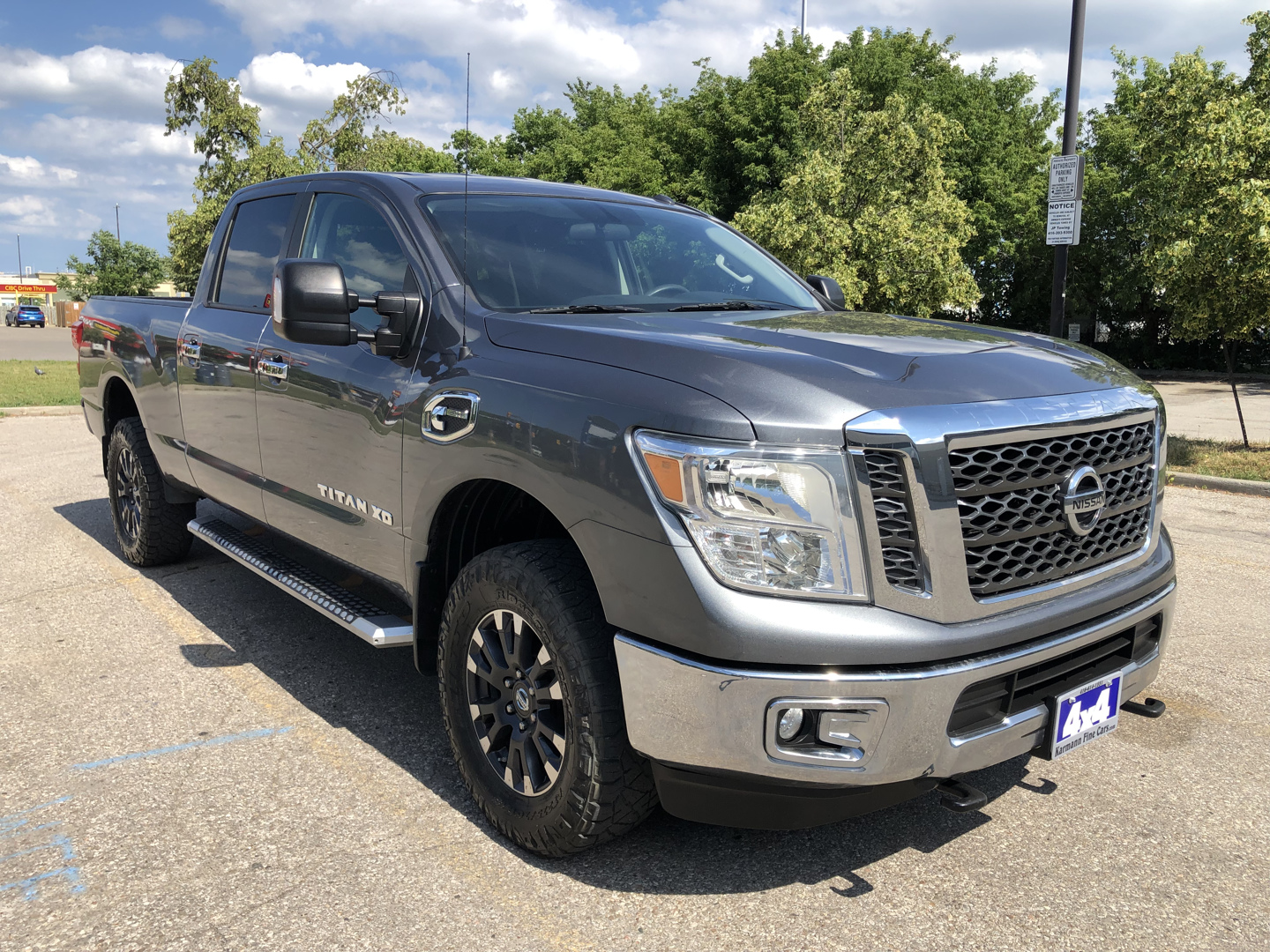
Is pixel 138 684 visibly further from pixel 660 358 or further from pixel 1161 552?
pixel 1161 552

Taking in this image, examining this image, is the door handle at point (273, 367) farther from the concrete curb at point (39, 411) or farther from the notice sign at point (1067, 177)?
the concrete curb at point (39, 411)

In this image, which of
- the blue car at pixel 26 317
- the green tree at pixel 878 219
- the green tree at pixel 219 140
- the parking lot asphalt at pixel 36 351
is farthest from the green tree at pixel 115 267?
the green tree at pixel 878 219

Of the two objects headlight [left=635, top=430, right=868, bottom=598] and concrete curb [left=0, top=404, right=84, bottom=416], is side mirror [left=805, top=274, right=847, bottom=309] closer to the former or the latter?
headlight [left=635, top=430, right=868, bottom=598]

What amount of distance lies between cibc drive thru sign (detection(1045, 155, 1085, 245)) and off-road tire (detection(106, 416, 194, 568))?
8.86m

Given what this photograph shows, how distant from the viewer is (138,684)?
4141mm

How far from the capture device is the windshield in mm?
3412

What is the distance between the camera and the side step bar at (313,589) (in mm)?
3329

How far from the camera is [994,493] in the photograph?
2426mm

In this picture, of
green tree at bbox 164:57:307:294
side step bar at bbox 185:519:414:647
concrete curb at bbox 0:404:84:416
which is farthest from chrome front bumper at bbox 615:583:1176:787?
green tree at bbox 164:57:307:294

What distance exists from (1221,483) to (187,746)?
8.88 meters

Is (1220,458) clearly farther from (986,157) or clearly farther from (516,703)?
(986,157)

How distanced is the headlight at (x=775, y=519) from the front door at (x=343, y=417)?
130cm

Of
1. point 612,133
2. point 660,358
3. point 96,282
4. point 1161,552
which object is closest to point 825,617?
point 660,358

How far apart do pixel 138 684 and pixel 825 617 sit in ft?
10.2
